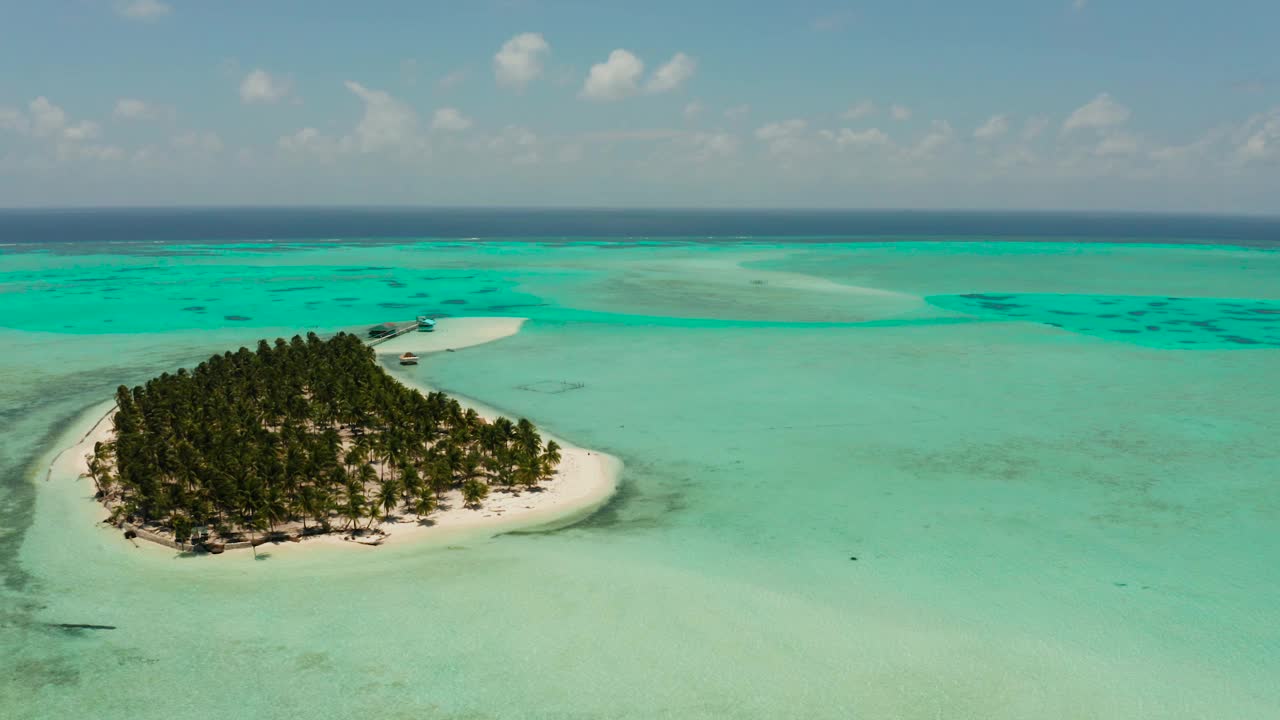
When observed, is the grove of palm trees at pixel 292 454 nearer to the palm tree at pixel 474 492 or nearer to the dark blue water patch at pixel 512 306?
the palm tree at pixel 474 492

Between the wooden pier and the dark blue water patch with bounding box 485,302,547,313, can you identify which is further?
the dark blue water patch with bounding box 485,302,547,313

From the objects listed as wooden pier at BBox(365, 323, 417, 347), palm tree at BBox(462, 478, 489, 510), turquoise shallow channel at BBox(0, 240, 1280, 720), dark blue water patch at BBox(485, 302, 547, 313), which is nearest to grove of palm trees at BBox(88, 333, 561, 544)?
palm tree at BBox(462, 478, 489, 510)

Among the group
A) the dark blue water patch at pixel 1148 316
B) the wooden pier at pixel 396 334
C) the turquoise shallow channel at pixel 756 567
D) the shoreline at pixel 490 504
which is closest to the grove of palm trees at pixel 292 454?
the shoreline at pixel 490 504

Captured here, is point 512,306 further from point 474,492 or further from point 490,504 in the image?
point 474,492

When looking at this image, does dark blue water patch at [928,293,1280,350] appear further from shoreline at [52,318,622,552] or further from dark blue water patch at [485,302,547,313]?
shoreline at [52,318,622,552]

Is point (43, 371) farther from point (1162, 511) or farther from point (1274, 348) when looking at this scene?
point (1274, 348)

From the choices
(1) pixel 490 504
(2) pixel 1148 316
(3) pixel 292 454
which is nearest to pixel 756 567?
(1) pixel 490 504

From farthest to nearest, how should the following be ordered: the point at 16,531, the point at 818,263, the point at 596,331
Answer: the point at 818,263, the point at 596,331, the point at 16,531

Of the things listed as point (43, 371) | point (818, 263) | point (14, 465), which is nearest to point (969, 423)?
point (14, 465)
